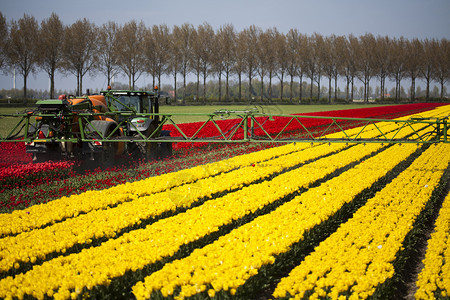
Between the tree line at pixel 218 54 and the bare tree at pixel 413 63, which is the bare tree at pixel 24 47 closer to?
the tree line at pixel 218 54

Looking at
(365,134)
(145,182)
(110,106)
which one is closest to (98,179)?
(145,182)

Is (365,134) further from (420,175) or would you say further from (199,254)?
(199,254)

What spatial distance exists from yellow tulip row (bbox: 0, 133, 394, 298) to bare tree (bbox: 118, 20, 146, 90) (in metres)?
53.2

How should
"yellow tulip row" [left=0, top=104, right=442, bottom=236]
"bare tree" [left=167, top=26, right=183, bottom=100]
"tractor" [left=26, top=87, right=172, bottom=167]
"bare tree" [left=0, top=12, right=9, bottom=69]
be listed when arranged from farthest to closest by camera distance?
"bare tree" [left=167, top=26, right=183, bottom=100] → "bare tree" [left=0, top=12, right=9, bottom=69] → "tractor" [left=26, top=87, right=172, bottom=167] → "yellow tulip row" [left=0, top=104, right=442, bottom=236]

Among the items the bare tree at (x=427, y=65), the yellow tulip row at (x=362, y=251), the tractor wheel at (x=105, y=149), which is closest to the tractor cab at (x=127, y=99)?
the tractor wheel at (x=105, y=149)

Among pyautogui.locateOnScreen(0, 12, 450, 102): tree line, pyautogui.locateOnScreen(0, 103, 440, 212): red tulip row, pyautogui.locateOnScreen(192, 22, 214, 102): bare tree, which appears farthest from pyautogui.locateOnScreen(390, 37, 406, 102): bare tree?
pyautogui.locateOnScreen(0, 103, 440, 212): red tulip row

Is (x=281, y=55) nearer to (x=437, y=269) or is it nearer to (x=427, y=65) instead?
(x=427, y=65)

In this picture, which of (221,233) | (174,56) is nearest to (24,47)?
(174,56)

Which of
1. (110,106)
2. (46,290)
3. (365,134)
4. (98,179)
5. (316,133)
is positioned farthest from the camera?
(316,133)

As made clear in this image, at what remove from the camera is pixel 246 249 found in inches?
248

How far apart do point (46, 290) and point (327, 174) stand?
8.93m

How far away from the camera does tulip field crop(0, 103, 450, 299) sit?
5.27m

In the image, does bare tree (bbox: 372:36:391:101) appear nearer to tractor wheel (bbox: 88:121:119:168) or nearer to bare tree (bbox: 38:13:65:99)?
bare tree (bbox: 38:13:65:99)

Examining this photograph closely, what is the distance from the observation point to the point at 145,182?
1080 cm
